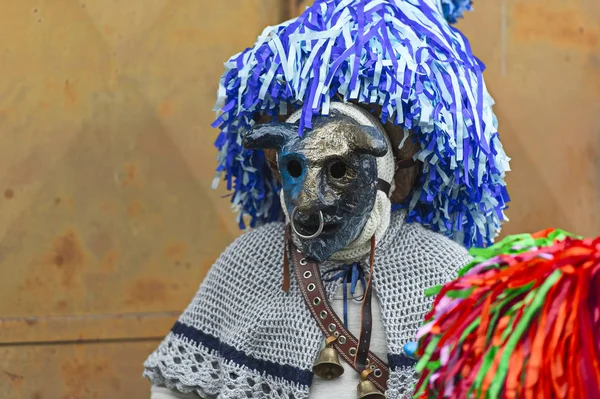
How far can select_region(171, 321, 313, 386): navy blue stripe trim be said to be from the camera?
1921 mm

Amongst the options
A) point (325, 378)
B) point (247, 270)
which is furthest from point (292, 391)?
point (247, 270)

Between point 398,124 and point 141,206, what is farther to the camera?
point 141,206

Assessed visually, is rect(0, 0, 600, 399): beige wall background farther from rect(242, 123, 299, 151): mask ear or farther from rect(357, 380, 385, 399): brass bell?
rect(357, 380, 385, 399): brass bell

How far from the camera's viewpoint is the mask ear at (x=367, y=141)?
1.83 m

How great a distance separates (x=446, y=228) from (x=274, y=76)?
1.66 ft

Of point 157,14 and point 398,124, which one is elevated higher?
point 157,14

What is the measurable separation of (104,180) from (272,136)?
3.11ft

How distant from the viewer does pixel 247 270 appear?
2.09m

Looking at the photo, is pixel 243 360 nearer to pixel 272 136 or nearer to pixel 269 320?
pixel 269 320

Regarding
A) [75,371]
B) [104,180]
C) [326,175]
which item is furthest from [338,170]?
[75,371]

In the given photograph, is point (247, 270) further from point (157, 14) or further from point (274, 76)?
point (157, 14)

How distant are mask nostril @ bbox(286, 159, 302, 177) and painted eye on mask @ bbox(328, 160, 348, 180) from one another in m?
0.06

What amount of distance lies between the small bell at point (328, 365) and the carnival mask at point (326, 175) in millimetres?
188

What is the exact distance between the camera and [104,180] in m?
2.69
